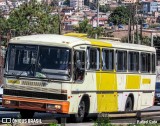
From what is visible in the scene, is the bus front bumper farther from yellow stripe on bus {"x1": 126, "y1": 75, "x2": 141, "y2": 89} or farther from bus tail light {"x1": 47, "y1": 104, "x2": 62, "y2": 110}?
yellow stripe on bus {"x1": 126, "y1": 75, "x2": 141, "y2": 89}

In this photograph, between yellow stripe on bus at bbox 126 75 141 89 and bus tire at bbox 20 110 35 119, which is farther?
yellow stripe on bus at bbox 126 75 141 89

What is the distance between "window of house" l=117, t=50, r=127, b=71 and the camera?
85.2 feet

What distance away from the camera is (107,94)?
83.1 ft

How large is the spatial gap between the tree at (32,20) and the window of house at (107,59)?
54.1 meters

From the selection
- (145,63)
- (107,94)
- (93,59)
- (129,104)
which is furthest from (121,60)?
(145,63)

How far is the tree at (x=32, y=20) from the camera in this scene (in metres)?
79.9

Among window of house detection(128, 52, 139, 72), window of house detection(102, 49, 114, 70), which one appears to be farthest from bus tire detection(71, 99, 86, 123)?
window of house detection(128, 52, 139, 72)

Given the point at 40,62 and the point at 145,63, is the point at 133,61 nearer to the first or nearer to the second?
the point at 145,63

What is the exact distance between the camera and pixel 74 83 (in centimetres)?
2222

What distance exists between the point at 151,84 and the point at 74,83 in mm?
8593

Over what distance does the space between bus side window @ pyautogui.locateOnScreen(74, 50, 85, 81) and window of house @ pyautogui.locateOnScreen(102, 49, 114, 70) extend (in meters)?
1.85

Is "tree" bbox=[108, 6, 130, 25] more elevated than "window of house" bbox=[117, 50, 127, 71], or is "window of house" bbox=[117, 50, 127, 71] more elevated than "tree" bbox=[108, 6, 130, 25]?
"window of house" bbox=[117, 50, 127, 71]

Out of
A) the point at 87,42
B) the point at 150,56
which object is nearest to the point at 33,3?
the point at 150,56

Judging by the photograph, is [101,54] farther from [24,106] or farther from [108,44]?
[24,106]
